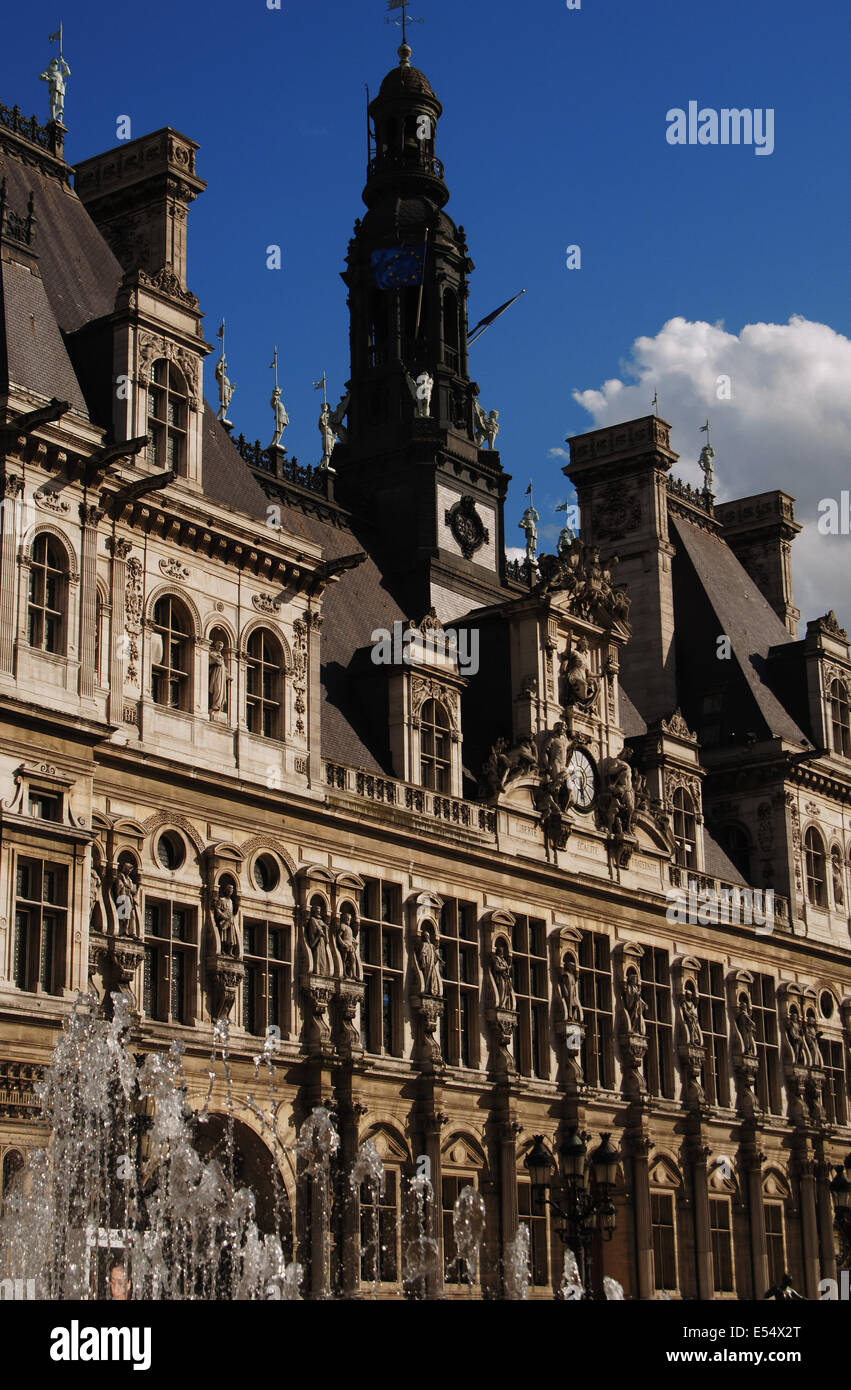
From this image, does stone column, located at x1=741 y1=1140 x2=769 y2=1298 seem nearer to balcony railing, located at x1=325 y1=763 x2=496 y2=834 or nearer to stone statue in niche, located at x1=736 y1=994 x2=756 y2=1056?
stone statue in niche, located at x1=736 y1=994 x2=756 y2=1056

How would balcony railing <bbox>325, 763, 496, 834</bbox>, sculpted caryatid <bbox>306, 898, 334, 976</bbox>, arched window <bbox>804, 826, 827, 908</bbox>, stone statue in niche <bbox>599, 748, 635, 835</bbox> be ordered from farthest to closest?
arched window <bbox>804, 826, 827, 908</bbox>
stone statue in niche <bbox>599, 748, 635, 835</bbox>
balcony railing <bbox>325, 763, 496, 834</bbox>
sculpted caryatid <bbox>306, 898, 334, 976</bbox>

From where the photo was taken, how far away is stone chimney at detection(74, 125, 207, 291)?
41.8 m

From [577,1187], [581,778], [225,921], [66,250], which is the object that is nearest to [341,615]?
[581,778]

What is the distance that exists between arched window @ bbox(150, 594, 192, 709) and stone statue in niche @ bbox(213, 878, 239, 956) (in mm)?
3530

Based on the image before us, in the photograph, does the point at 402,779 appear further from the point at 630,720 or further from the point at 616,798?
the point at 630,720

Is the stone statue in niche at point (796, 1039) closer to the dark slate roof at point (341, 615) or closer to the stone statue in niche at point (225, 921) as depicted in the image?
the dark slate roof at point (341, 615)

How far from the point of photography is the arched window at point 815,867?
189 ft

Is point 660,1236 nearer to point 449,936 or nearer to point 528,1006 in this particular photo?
point 528,1006

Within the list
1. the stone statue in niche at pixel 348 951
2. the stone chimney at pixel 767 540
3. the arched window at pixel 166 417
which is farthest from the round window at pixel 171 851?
the stone chimney at pixel 767 540

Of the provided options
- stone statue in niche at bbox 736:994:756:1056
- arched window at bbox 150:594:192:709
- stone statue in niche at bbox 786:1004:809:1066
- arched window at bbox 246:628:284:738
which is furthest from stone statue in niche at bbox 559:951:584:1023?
arched window at bbox 150:594:192:709

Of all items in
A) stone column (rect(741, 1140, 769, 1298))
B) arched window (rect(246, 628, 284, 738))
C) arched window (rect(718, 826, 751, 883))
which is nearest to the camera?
arched window (rect(246, 628, 284, 738))

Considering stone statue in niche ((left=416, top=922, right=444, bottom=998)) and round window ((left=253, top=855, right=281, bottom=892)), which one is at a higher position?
round window ((left=253, top=855, right=281, bottom=892))

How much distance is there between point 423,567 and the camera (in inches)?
1939

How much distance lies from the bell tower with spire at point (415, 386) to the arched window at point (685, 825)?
24.3ft
